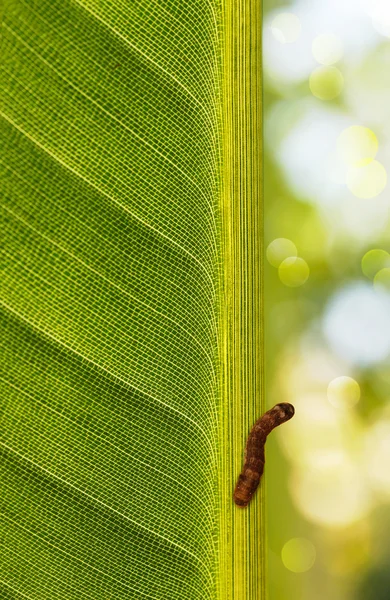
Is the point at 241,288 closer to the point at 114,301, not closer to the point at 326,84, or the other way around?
the point at 114,301

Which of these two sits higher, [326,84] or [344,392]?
[326,84]

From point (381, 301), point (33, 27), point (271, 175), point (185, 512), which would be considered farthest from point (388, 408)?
point (33, 27)

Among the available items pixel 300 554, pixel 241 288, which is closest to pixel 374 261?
pixel 300 554

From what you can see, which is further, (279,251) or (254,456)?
(279,251)

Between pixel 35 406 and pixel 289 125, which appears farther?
pixel 289 125

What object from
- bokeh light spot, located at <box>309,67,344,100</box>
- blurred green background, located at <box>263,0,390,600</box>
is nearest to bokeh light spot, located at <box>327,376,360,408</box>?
blurred green background, located at <box>263,0,390,600</box>

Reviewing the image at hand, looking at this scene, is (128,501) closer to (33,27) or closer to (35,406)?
(35,406)

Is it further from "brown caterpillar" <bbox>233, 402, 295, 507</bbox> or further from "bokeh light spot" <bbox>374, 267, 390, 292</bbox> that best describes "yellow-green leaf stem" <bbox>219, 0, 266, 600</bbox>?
"bokeh light spot" <bbox>374, 267, 390, 292</bbox>

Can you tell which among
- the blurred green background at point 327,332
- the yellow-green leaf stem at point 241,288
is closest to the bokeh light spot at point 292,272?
the blurred green background at point 327,332
